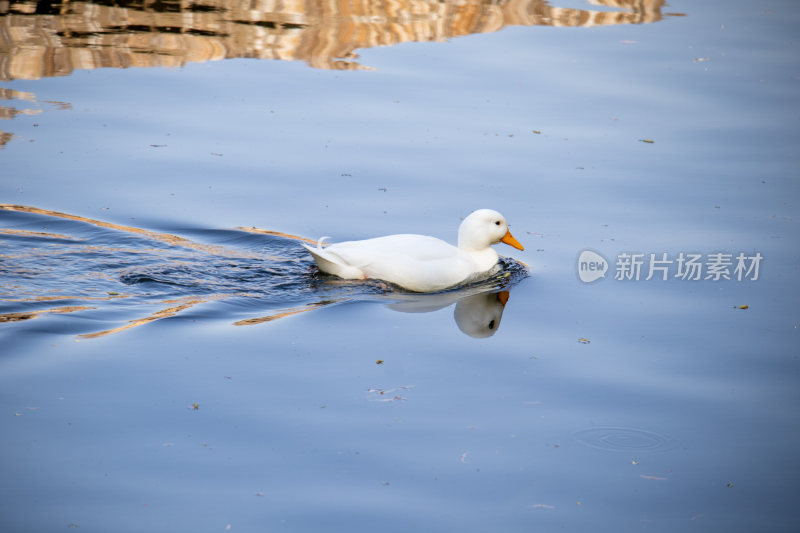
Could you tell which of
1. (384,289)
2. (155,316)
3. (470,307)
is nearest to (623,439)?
(470,307)

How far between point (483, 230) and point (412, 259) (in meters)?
0.92

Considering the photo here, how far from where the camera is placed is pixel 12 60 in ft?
43.3

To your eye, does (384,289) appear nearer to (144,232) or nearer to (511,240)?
(511,240)

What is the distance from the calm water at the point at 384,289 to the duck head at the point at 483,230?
13.5 inches

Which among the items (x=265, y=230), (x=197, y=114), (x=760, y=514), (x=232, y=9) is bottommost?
(x=760, y=514)

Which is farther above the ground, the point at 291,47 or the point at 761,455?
the point at 291,47

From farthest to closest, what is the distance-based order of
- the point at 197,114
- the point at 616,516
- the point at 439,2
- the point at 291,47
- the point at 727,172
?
1. the point at 439,2
2. the point at 291,47
3. the point at 197,114
4. the point at 727,172
5. the point at 616,516

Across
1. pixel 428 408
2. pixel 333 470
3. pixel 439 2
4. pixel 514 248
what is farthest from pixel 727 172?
pixel 439 2

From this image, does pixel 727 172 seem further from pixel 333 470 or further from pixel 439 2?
pixel 439 2

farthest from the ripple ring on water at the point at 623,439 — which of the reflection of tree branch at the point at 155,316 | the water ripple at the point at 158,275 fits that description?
the reflection of tree branch at the point at 155,316

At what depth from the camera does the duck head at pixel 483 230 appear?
870 centimetres

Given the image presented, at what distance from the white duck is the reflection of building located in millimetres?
6218

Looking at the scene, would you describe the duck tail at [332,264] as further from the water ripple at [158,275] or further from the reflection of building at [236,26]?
the reflection of building at [236,26]

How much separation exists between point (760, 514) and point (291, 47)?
36.5ft
